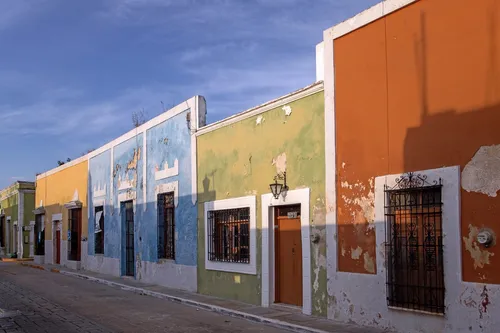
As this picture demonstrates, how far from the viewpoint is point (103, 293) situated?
17.6m

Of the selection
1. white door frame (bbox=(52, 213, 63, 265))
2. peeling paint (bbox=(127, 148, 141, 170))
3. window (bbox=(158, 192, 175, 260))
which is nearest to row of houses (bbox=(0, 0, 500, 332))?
window (bbox=(158, 192, 175, 260))

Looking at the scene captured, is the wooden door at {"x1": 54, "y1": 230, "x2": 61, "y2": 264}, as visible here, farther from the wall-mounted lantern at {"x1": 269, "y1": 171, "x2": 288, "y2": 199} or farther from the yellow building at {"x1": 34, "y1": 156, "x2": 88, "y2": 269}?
the wall-mounted lantern at {"x1": 269, "y1": 171, "x2": 288, "y2": 199}

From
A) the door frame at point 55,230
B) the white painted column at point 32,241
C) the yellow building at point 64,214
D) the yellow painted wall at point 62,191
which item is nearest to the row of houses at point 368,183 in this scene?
the yellow painted wall at point 62,191

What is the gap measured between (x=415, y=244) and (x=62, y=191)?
2560 cm

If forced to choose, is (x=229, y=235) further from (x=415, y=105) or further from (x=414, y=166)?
(x=415, y=105)

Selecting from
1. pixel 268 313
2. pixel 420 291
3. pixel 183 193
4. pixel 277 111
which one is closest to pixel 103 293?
pixel 183 193

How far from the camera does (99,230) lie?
2520 cm

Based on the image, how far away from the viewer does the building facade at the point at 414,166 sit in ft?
26.8

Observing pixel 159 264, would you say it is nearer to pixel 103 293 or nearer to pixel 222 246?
pixel 103 293

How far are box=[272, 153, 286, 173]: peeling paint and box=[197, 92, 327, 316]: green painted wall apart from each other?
0.08m

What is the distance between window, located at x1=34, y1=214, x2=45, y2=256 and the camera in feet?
113

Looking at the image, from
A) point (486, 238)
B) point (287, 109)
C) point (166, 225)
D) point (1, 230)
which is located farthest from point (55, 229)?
point (486, 238)

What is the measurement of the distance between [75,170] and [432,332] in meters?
23.8

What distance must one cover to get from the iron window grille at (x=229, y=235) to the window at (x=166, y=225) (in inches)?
118
